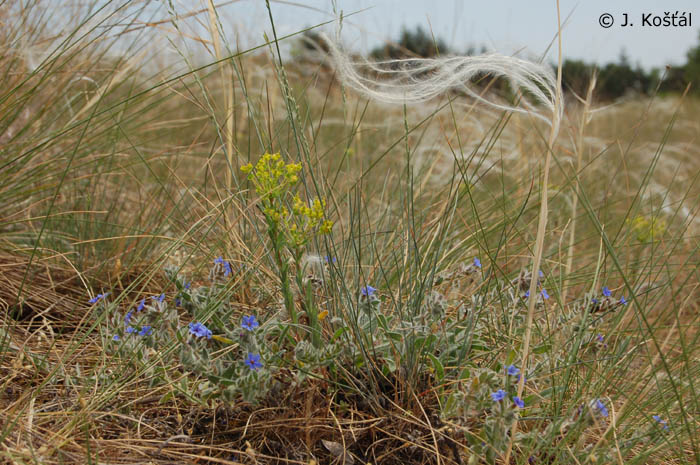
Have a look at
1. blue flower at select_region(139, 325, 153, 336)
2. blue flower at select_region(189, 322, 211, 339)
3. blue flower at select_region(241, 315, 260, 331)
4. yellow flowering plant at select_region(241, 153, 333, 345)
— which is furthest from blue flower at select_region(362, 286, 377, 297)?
blue flower at select_region(139, 325, 153, 336)

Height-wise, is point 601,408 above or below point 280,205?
below

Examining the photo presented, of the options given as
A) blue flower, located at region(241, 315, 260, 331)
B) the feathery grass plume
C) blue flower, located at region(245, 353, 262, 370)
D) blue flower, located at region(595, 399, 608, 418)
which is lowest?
blue flower, located at region(595, 399, 608, 418)

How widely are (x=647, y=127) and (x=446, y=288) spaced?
6.74 meters

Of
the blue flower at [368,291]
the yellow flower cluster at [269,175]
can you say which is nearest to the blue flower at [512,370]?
the blue flower at [368,291]

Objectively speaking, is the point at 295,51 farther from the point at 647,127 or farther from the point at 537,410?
the point at 647,127

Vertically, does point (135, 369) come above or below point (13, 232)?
below

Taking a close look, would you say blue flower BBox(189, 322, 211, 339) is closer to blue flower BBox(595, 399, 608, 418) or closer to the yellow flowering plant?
the yellow flowering plant

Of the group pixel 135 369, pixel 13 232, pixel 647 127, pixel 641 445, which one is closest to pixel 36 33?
pixel 13 232

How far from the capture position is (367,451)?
50.4 inches

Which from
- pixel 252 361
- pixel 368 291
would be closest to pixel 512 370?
pixel 368 291

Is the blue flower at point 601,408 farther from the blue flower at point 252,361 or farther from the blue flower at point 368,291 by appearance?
the blue flower at point 252,361

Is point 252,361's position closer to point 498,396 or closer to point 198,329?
point 198,329

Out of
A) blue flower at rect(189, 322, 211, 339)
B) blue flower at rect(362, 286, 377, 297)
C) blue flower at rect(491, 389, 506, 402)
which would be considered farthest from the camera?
blue flower at rect(362, 286, 377, 297)

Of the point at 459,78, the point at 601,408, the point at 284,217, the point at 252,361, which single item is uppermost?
the point at 459,78
